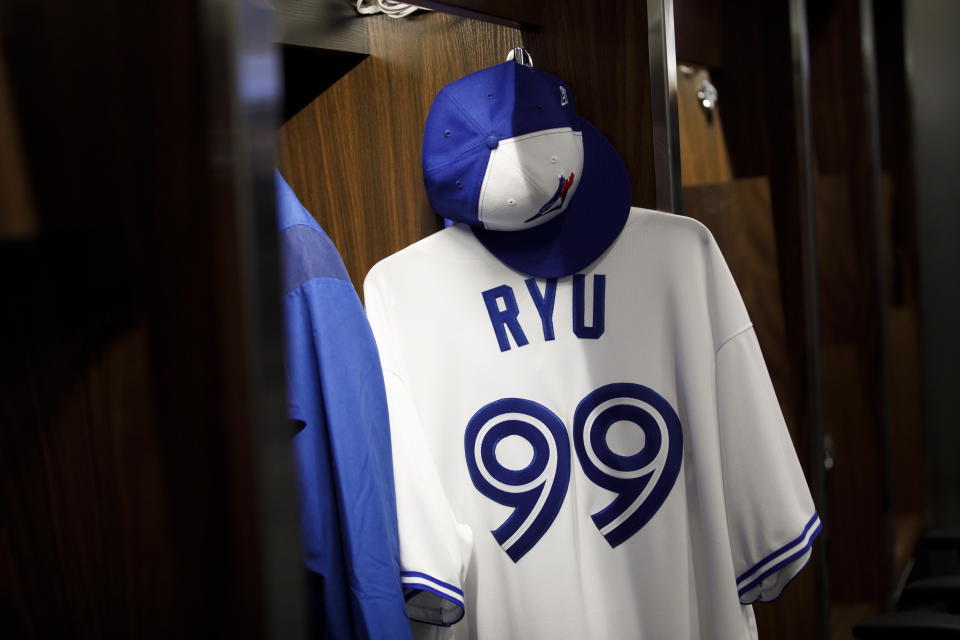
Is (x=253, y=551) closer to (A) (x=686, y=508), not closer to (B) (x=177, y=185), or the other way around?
(B) (x=177, y=185)

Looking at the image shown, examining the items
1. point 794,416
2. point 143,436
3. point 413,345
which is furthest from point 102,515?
point 794,416

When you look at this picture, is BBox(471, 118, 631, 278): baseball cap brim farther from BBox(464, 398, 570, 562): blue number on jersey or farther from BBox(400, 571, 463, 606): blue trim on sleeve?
BBox(400, 571, 463, 606): blue trim on sleeve

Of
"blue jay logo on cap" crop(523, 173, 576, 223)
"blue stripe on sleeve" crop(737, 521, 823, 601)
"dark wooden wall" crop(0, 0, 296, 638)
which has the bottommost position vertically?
"blue stripe on sleeve" crop(737, 521, 823, 601)

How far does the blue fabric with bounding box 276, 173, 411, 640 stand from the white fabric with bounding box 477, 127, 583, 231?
233mm

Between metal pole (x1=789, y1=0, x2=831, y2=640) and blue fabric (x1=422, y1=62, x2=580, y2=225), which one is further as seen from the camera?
metal pole (x1=789, y1=0, x2=831, y2=640)

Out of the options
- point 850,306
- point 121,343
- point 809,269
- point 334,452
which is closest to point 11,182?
point 121,343

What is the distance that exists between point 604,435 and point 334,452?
38 centimetres

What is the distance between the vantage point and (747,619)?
3.71 ft

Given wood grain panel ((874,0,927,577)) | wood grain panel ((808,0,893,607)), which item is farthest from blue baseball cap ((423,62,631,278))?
wood grain panel ((874,0,927,577))

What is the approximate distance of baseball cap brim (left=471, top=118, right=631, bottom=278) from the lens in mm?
1104

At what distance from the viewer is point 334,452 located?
86cm

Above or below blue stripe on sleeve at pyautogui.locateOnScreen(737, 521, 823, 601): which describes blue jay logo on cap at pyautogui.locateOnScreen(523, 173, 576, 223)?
above

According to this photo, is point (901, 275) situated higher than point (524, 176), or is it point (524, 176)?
point (524, 176)

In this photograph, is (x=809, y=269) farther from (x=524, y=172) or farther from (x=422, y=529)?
(x=422, y=529)
